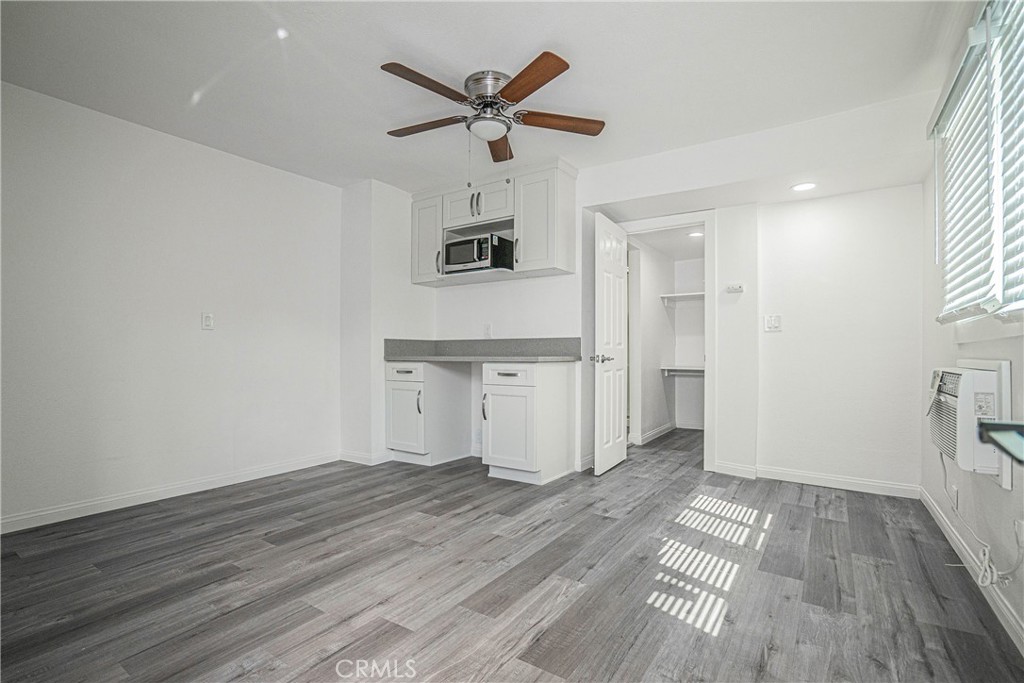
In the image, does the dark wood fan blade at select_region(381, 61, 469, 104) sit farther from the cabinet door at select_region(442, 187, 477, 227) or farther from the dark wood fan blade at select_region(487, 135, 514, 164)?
the cabinet door at select_region(442, 187, 477, 227)

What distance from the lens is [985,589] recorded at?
75.4 inches

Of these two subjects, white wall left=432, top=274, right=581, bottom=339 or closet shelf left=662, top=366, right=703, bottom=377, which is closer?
white wall left=432, top=274, right=581, bottom=339

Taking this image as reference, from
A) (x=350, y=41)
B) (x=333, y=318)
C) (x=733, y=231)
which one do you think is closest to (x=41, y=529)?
(x=333, y=318)

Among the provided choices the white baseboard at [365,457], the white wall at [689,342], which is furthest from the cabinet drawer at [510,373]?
the white wall at [689,342]

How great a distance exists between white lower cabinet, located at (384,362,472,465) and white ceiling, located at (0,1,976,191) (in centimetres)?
188

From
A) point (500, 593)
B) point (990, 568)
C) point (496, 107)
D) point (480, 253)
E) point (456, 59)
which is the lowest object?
point (500, 593)

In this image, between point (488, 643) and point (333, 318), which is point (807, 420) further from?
point (333, 318)

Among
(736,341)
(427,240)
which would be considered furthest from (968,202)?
(427,240)

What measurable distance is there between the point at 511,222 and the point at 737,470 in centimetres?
272

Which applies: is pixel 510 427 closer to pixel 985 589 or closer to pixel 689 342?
pixel 985 589

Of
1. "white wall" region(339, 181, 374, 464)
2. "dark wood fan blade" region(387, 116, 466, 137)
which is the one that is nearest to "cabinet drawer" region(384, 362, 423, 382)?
"white wall" region(339, 181, 374, 464)

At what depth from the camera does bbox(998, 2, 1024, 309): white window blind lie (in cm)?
151

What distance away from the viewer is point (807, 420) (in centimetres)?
362

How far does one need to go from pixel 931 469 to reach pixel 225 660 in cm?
371
